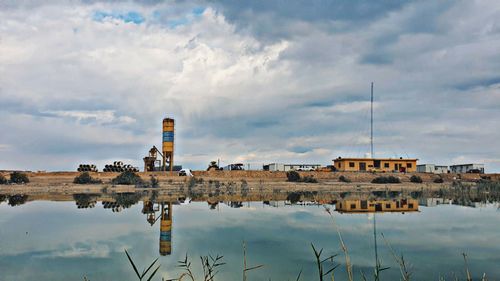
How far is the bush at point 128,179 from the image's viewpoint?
53625 millimetres

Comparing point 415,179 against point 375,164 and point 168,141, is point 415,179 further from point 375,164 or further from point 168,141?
point 168,141

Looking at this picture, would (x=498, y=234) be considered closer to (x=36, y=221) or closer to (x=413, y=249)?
(x=413, y=249)

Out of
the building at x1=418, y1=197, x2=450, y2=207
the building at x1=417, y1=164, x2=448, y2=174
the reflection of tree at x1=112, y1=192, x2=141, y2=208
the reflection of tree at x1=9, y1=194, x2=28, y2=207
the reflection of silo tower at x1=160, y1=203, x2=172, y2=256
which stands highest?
the building at x1=417, y1=164, x2=448, y2=174

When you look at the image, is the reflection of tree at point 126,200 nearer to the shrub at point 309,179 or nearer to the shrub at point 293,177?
the shrub at point 293,177

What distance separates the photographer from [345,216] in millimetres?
25656

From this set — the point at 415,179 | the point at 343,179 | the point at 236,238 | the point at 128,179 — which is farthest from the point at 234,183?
Answer: the point at 236,238

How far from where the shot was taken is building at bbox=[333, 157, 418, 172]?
6900cm

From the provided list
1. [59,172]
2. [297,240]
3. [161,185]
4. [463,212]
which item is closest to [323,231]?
[297,240]

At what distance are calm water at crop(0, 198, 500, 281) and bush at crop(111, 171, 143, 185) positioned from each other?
1011 inches

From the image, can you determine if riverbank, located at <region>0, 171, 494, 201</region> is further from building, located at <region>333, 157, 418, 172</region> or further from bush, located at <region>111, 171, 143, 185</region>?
building, located at <region>333, 157, 418, 172</region>

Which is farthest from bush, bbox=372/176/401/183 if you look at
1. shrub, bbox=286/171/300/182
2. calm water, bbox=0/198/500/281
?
calm water, bbox=0/198/500/281

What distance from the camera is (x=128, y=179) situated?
53969 millimetres

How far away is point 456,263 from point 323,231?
719cm

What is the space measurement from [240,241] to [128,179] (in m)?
40.6
